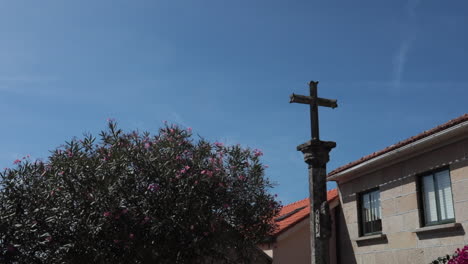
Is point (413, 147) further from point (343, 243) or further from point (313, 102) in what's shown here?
point (343, 243)

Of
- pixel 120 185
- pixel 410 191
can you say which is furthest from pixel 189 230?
pixel 410 191

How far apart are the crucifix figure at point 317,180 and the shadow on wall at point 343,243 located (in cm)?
749

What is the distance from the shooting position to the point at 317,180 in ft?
29.8

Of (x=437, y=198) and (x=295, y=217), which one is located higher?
(x=295, y=217)

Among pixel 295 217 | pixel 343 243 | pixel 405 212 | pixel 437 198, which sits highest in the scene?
pixel 295 217

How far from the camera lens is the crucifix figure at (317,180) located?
28.4ft

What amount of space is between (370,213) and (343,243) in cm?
171

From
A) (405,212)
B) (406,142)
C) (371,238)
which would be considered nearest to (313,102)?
(406,142)

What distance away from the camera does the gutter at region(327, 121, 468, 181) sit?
11570 millimetres

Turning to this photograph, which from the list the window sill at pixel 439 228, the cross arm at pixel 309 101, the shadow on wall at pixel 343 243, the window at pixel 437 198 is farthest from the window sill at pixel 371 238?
the cross arm at pixel 309 101

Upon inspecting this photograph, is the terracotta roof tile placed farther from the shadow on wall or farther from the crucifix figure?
the crucifix figure

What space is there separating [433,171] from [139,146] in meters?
7.12

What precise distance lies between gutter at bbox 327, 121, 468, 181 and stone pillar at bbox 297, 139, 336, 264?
385 centimetres

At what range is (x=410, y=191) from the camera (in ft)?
44.0
